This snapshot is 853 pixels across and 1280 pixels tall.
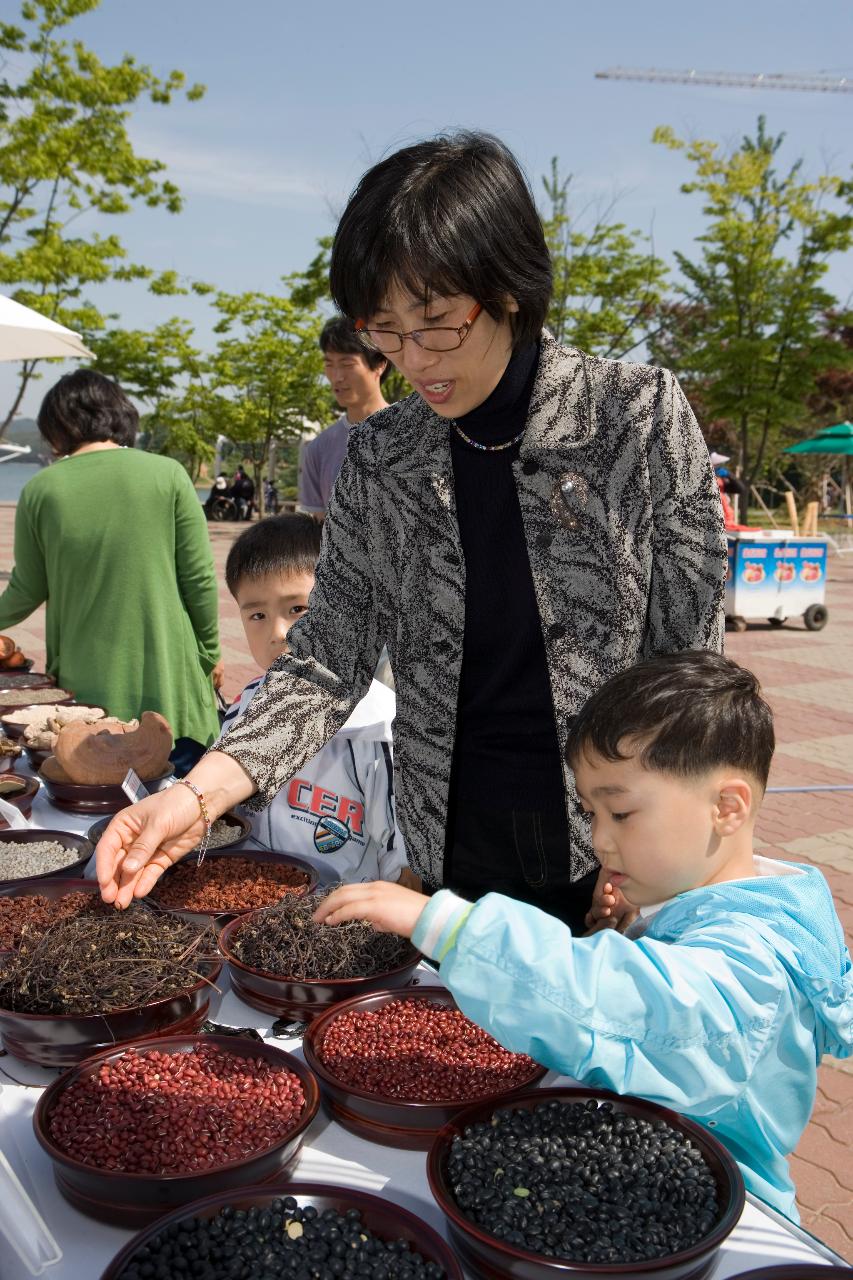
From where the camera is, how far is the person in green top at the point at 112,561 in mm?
3619

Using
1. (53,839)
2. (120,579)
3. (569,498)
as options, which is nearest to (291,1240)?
(569,498)

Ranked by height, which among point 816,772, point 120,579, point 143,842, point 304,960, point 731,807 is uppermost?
point 120,579

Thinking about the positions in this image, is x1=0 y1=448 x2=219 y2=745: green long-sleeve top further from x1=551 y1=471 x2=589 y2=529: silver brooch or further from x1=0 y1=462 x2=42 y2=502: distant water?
x1=0 y1=462 x2=42 y2=502: distant water

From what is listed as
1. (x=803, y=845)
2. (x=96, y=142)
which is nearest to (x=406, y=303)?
(x=803, y=845)

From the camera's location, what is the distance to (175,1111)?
4.18 feet

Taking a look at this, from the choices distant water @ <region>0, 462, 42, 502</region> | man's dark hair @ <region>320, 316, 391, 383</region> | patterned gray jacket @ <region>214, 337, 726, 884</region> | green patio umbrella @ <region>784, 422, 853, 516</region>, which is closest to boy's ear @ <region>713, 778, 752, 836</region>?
patterned gray jacket @ <region>214, 337, 726, 884</region>

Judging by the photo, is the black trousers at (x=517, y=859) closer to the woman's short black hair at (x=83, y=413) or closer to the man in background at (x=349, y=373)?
the woman's short black hair at (x=83, y=413)

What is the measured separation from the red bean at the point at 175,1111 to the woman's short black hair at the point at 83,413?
271cm

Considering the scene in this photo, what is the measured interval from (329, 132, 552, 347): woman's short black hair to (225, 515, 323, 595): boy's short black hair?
1.08 meters

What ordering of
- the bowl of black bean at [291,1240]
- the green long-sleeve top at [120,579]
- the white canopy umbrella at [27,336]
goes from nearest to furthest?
the bowl of black bean at [291,1240] → the green long-sleeve top at [120,579] → the white canopy umbrella at [27,336]

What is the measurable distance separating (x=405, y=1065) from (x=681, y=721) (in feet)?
1.93

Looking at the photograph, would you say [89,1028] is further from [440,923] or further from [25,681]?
[25,681]

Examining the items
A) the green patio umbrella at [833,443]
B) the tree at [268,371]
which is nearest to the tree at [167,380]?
the tree at [268,371]

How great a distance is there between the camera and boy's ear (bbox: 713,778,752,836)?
56.7 inches
